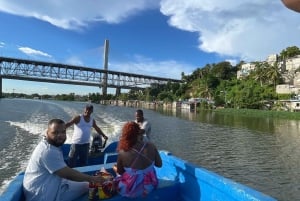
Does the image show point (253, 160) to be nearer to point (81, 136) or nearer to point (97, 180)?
point (81, 136)

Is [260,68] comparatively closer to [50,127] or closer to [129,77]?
[129,77]

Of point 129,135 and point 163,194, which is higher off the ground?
point 129,135

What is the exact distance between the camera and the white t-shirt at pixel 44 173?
156 inches

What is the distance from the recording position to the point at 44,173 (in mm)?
4051

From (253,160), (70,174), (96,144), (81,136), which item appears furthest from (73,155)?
(253,160)

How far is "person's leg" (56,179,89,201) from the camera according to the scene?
4344mm

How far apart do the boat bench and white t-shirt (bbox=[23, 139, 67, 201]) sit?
0.61 meters

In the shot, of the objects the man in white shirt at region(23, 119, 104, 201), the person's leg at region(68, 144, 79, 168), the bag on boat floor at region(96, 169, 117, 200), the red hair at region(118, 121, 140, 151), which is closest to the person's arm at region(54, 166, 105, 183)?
the man in white shirt at region(23, 119, 104, 201)

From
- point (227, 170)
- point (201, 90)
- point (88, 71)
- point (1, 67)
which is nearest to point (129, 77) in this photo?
point (88, 71)

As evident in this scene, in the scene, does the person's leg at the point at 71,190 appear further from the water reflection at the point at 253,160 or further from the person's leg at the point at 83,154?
the water reflection at the point at 253,160

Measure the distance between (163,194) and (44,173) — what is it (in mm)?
1874

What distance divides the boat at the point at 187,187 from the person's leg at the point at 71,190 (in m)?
→ 0.10

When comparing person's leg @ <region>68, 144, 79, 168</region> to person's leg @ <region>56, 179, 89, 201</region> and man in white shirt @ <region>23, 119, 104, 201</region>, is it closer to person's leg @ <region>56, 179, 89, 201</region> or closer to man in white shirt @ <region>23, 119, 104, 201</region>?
person's leg @ <region>56, 179, 89, 201</region>

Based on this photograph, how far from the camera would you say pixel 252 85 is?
87938mm
